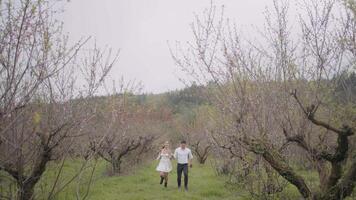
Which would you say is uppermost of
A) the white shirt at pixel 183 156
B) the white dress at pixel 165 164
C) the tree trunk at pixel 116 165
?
the white shirt at pixel 183 156

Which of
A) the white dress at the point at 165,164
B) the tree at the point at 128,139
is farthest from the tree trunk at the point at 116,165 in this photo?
the white dress at the point at 165,164

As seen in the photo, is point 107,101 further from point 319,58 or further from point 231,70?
point 319,58

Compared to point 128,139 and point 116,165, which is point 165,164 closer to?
point 116,165

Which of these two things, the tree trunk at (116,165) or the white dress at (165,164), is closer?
the white dress at (165,164)

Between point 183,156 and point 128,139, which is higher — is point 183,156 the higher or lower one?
the lower one

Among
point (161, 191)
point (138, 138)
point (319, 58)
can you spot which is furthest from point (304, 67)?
point (138, 138)

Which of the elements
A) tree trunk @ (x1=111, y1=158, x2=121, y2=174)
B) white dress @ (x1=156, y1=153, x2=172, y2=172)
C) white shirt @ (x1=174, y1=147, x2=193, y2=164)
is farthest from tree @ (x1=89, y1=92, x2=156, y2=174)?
white shirt @ (x1=174, y1=147, x2=193, y2=164)

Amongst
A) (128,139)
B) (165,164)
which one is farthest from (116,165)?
(165,164)

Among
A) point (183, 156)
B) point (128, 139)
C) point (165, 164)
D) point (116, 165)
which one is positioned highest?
point (128, 139)

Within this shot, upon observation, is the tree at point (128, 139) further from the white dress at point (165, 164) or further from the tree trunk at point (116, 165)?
the white dress at point (165, 164)

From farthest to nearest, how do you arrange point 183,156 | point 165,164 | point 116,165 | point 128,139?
point 128,139 < point 116,165 < point 165,164 < point 183,156

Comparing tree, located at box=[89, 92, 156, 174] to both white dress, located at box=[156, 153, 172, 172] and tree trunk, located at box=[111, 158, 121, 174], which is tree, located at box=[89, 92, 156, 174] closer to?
tree trunk, located at box=[111, 158, 121, 174]

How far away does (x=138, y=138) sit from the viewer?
25.4 m

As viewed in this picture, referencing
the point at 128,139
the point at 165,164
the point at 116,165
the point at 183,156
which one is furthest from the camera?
the point at 128,139
